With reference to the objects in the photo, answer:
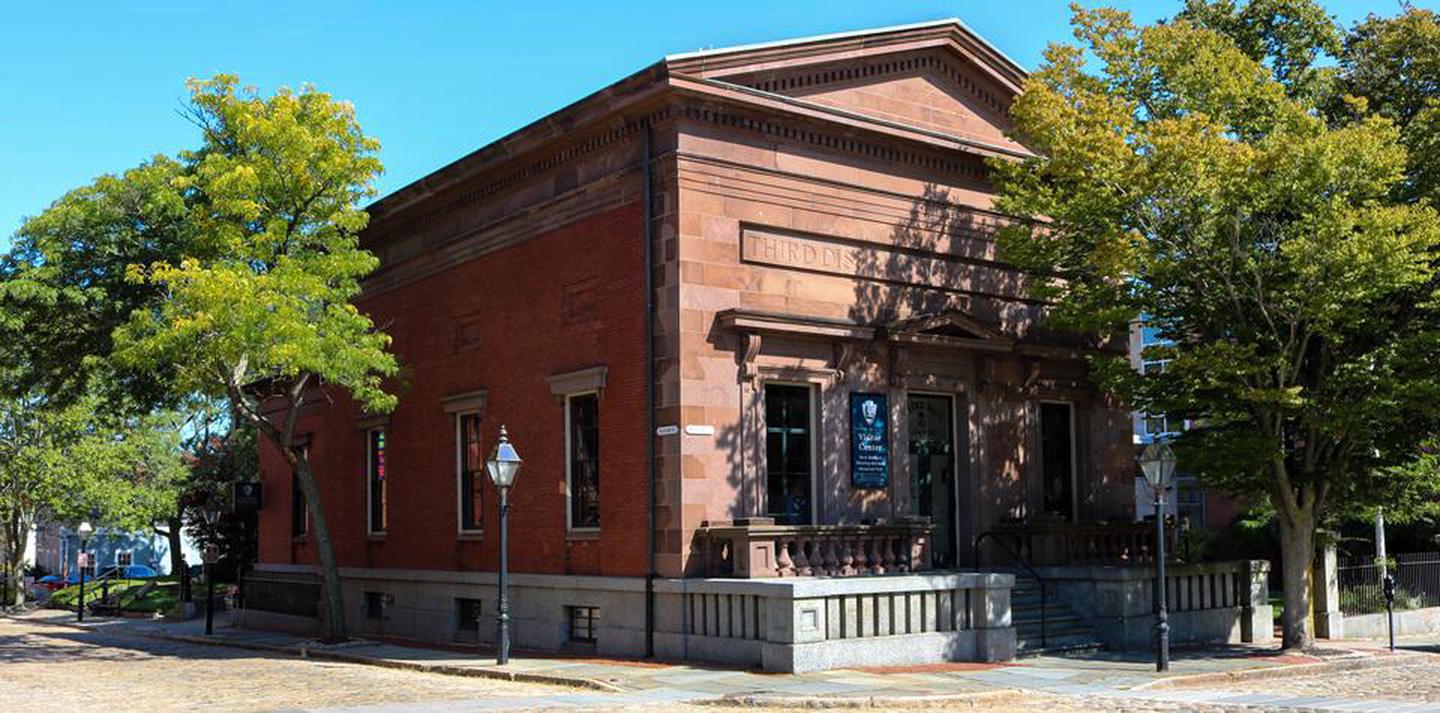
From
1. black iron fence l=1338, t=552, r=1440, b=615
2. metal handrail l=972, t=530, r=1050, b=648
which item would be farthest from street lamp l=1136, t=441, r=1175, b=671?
black iron fence l=1338, t=552, r=1440, b=615

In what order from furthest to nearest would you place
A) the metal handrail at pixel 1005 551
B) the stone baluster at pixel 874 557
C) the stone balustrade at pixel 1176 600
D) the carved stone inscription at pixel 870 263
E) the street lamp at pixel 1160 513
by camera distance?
the metal handrail at pixel 1005 551, the stone balustrade at pixel 1176 600, the carved stone inscription at pixel 870 263, the stone baluster at pixel 874 557, the street lamp at pixel 1160 513

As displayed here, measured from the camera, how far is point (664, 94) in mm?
21109

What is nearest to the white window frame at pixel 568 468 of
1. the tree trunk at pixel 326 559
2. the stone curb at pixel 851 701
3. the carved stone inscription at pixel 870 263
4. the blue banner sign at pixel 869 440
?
the carved stone inscription at pixel 870 263

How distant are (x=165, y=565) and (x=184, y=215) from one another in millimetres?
57315

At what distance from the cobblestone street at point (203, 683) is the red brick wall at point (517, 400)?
3.33 metres

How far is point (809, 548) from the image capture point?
68.6ft

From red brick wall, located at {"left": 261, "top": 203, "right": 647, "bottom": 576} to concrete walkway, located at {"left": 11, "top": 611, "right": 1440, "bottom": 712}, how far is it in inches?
90.8

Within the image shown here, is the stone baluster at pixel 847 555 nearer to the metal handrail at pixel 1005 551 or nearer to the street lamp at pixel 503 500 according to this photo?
the metal handrail at pixel 1005 551

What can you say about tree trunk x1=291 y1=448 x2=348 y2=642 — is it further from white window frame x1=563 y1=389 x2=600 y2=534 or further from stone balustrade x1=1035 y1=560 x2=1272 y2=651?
stone balustrade x1=1035 y1=560 x2=1272 y2=651

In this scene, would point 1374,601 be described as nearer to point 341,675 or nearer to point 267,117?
point 341,675

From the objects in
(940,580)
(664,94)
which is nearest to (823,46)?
(664,94)

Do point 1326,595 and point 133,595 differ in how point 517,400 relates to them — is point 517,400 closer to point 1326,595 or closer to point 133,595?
point 1326,595

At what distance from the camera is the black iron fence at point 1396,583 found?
26.2 m

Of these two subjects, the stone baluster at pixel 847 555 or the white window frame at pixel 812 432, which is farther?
the white window frame at pixel 812 432
